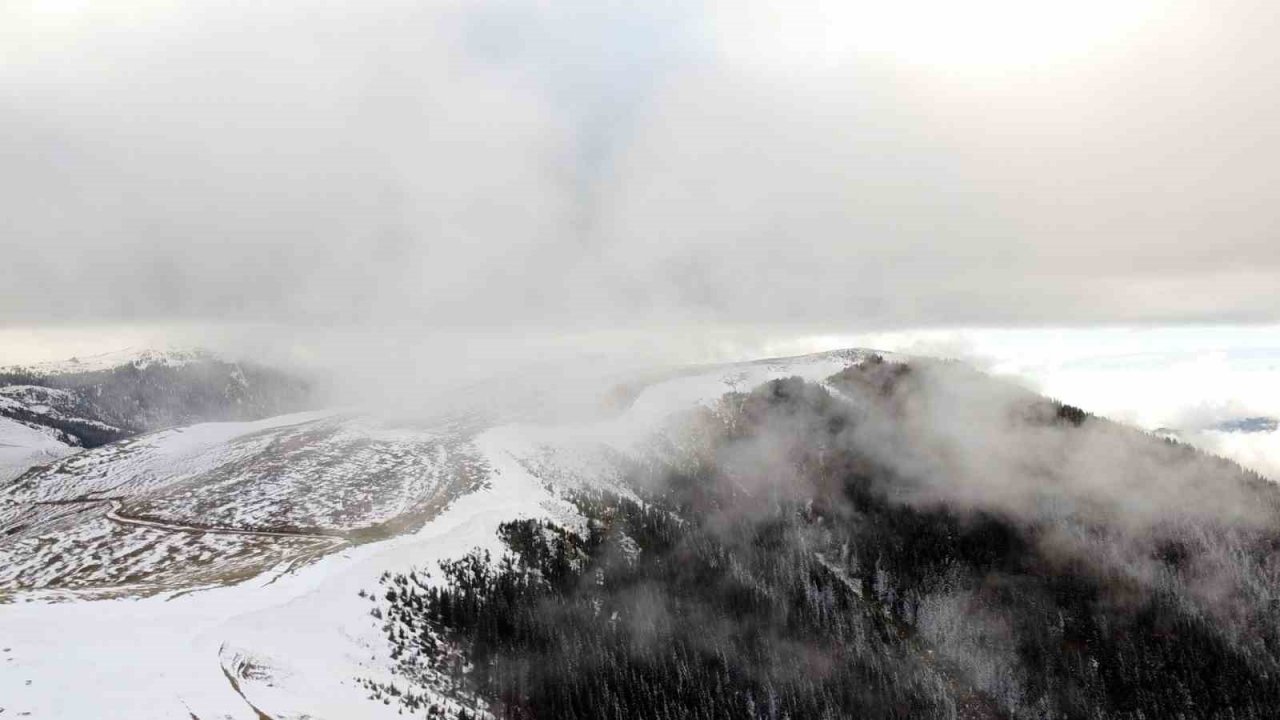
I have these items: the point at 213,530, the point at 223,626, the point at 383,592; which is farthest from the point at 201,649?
the point at 213,530

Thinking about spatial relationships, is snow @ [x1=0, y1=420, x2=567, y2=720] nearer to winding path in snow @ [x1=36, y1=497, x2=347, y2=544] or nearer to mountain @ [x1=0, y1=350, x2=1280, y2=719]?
mountain @ [x1=0, y1=350, x2=1280, y2=719]

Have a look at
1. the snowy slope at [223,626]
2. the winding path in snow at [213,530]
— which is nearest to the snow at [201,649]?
the snowy slope at [223,626]

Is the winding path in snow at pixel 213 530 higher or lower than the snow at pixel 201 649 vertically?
lower

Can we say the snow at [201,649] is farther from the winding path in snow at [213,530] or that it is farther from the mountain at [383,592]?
the winding path in snow at [213,530]

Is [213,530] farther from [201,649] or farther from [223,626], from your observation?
[201,649]

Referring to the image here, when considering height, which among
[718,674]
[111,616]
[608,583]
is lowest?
[718,674]

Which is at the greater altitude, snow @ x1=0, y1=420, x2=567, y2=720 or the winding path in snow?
snow @ x1=0, y1=420, x2=567, y2=720

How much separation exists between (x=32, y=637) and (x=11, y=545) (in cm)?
5580

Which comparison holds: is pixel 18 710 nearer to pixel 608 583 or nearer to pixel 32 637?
pixel 32 637

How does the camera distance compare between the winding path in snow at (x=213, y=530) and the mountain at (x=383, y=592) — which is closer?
the mountain at (x=383, y=592)

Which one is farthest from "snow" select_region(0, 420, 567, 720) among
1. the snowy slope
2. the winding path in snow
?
the winding path in snow

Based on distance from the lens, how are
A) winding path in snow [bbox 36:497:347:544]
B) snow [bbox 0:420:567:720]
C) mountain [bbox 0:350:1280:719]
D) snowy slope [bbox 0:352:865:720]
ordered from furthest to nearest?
1. winding path in snow [bbox 36:497:347:544]
2. mountain [bbox 0:350:1280:719]
3. snowy slope [bbox 0:352:865:720]
4. snow [bbox 0:420:567:720]

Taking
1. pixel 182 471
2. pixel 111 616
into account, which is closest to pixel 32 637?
pixel 111 616

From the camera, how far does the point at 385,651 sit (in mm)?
55812
